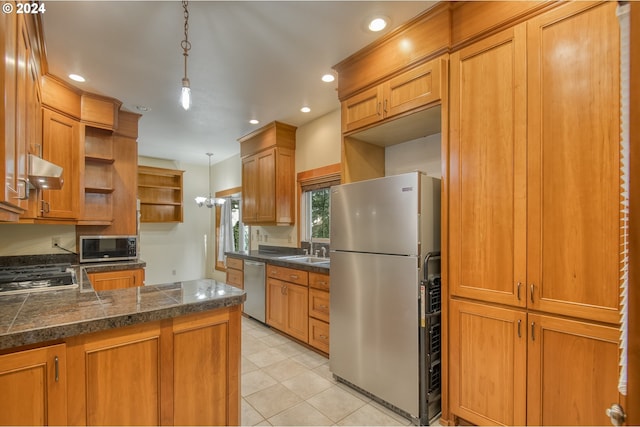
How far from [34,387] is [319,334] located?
7.58 feet

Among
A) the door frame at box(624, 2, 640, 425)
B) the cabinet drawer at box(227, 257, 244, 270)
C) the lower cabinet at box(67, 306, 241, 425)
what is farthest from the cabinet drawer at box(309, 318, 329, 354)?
the door frame at box(624, 2, 640, 425)

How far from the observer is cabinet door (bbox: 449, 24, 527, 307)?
5.57 feet

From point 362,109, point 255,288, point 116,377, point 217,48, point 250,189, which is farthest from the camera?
point 250,189

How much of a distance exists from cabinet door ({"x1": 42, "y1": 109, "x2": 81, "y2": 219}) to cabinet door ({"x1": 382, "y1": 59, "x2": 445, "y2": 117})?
3.19 m

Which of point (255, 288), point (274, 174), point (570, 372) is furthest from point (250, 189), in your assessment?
point (570, 372)

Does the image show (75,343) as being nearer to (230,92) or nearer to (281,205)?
(230,92)

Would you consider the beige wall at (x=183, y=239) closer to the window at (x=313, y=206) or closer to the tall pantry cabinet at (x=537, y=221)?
the window at (x=313, y=206)

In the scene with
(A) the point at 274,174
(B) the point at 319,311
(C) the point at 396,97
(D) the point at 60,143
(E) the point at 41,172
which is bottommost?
(B) the point at 319,311

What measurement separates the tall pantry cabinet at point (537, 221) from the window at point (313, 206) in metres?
2.12

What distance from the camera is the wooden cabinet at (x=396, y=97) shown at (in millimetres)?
2035

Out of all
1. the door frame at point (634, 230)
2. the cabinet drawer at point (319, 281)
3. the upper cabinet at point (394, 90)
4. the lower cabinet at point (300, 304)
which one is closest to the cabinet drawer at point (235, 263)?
the lower cabinet at point (300, 304)

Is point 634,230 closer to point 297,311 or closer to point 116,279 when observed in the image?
point 297,311

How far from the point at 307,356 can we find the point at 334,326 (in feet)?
2.63

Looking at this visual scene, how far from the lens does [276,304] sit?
3.69m
